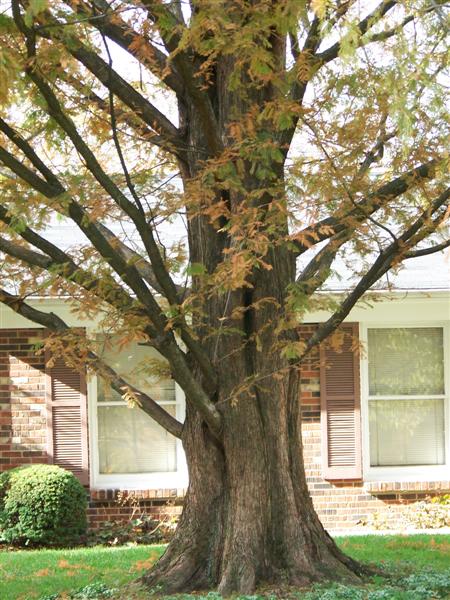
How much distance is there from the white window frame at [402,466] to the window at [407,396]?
0.25 ft

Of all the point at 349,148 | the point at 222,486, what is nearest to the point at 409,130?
the point at 349,148

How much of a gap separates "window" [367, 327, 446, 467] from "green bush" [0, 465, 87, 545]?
3.92m

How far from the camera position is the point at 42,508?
37.3 feet

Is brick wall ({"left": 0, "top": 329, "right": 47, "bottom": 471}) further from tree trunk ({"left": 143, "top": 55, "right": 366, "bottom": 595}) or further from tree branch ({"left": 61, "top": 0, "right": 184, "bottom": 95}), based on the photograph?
tree branch ({"left": 61, "top": 0, "right": 184, "bottom": 95})

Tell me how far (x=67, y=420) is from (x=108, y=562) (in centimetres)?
333

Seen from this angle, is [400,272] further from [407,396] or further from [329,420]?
[329,420]

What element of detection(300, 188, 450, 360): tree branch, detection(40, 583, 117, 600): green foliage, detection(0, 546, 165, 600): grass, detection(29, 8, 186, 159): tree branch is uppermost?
detection(29, 8, 186, 159): tree branch

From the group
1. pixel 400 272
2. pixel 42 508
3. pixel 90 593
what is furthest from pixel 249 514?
pixel 400 272

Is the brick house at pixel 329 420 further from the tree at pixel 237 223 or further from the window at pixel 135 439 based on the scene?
the tree at pixel 237 223

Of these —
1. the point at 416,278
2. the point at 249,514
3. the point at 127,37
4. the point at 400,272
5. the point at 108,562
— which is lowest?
the point at 108,562

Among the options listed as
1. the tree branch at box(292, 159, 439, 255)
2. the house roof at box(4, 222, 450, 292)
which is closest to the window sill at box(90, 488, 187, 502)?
the house roof at box(4, 222, 450, 292)

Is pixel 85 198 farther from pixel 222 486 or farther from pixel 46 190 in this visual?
pixel 222 486

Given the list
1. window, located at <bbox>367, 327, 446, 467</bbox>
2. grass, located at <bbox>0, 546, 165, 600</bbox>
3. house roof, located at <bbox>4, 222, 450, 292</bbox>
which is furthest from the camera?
window, located at <bbox>367, 327, 446, 467</bbox>

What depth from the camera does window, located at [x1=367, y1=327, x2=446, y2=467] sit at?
42.2 ft
